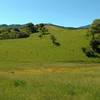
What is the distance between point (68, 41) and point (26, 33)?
3245 centimetres

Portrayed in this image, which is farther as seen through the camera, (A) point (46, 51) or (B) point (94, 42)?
(B) point (94, 42)

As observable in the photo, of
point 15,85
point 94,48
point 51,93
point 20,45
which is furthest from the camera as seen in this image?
point 20,45

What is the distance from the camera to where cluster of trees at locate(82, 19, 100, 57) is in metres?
122

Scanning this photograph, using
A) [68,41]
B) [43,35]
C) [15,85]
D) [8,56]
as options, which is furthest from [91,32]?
[15,85]

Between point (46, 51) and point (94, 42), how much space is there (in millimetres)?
17582

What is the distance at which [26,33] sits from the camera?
16850 cm

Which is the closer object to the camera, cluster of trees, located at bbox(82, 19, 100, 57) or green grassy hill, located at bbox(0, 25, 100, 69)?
green grassy hill, located at bbox(0, 25, 100, 69)

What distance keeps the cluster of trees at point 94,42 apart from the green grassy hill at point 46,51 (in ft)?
7.67

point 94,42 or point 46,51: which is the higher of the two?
point 94,42

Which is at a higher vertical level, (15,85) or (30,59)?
(15,85)

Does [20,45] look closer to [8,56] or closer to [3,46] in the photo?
[3,46]

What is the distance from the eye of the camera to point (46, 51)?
408 ft

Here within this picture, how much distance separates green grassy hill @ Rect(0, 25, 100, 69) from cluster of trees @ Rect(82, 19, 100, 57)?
2.34 meters

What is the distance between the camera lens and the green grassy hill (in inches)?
4342
